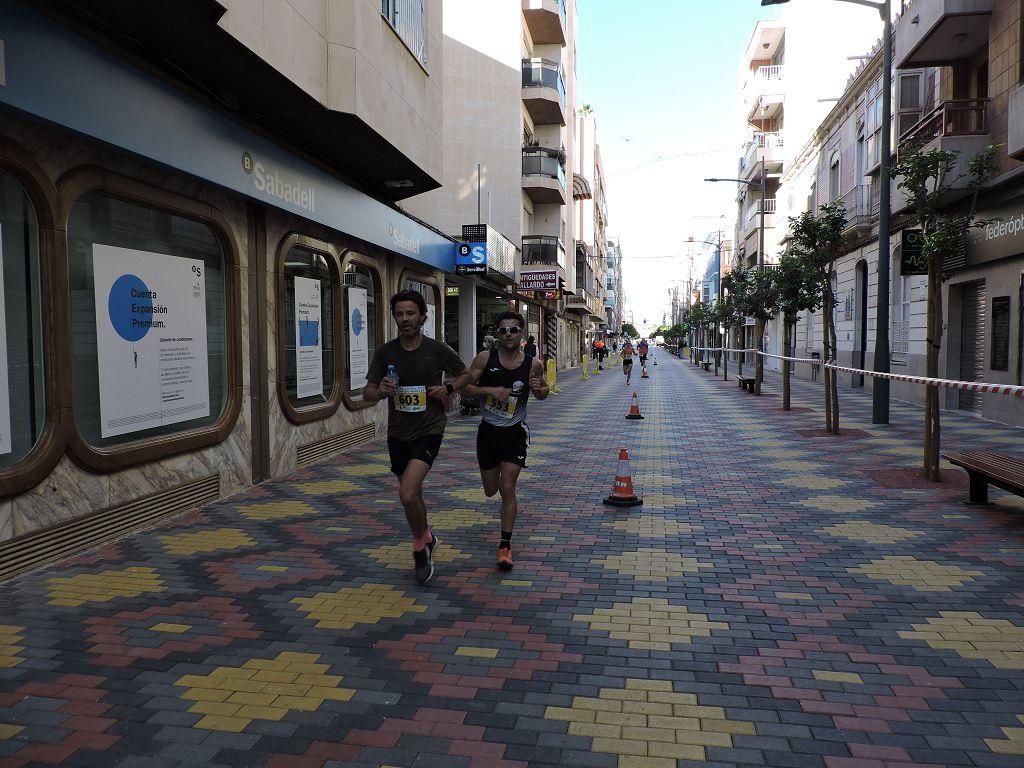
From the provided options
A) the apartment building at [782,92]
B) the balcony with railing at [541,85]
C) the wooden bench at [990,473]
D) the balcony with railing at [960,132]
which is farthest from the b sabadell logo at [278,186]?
the balcony with railing at [541,85]

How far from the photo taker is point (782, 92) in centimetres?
4175

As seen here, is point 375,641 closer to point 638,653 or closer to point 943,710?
point 638,653

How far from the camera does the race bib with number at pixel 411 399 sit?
5211mm

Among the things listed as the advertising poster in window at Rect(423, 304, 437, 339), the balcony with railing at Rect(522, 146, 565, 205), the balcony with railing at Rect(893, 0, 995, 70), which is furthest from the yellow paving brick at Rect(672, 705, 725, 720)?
the balcony with railing at Rect(522, 146, 565, 205)

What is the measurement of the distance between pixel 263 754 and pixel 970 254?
685 inches

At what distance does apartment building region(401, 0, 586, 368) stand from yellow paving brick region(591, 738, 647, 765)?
1837 cm

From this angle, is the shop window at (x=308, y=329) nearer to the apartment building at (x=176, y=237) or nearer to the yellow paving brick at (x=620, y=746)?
the apartment building at (x=176, y=237)

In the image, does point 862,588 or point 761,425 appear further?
point 761,425

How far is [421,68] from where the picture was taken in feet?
37.8

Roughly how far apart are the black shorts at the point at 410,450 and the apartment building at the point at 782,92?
26.1 meters

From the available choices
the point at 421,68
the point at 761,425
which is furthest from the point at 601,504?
the point at 761,425

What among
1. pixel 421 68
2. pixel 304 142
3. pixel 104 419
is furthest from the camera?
pixel 421 68

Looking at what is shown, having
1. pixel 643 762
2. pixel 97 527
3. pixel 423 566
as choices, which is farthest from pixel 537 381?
pixel 97 527

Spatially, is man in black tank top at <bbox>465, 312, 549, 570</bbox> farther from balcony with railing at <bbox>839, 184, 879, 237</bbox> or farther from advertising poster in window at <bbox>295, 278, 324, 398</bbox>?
balcony with railing at <bbox>839, 184, 879, 237</bbox>
